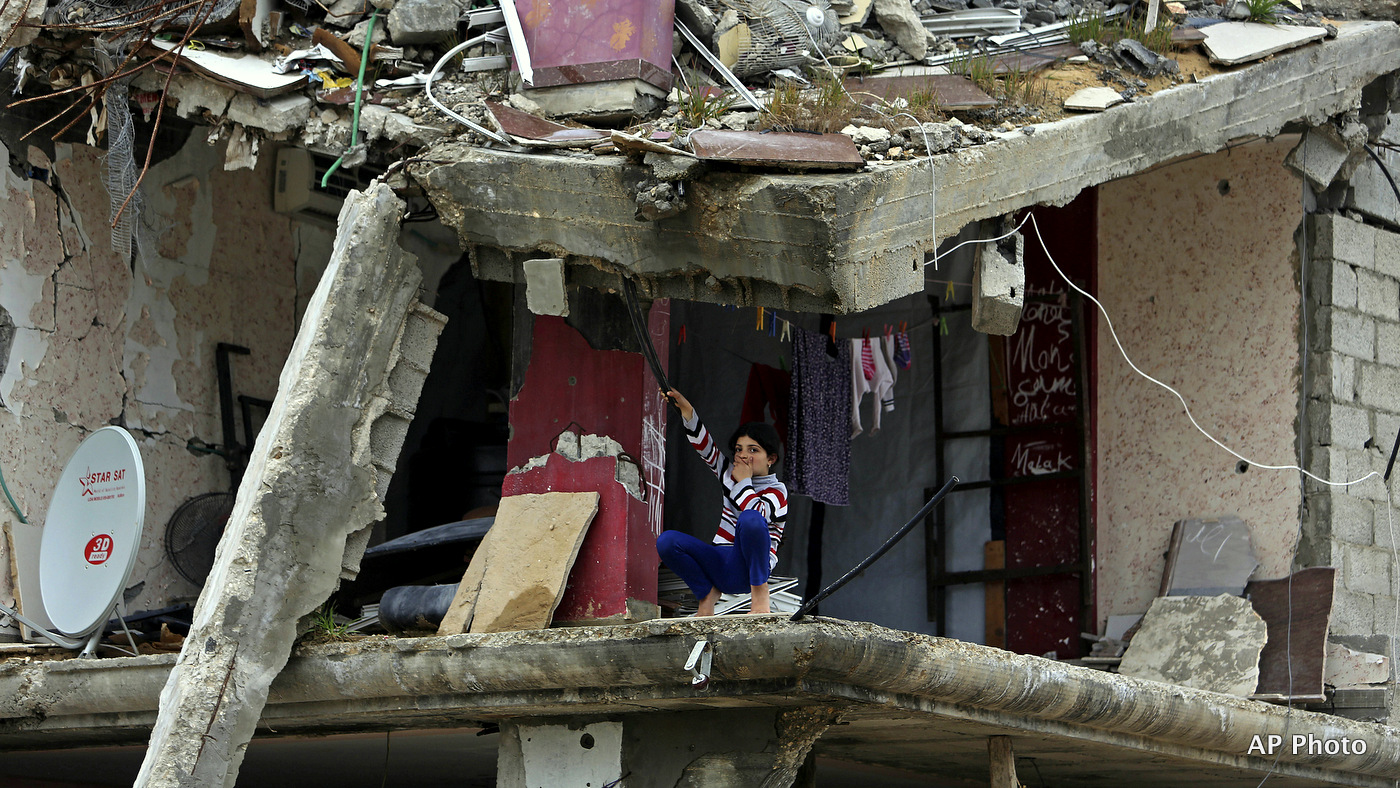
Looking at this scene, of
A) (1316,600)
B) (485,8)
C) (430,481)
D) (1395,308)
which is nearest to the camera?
(485,8)

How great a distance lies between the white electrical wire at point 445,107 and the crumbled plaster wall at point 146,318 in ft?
9.40

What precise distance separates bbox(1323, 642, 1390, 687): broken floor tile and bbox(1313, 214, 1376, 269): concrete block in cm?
236

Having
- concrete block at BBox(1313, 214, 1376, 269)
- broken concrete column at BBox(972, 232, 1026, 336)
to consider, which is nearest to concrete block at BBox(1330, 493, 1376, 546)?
concrete block at BBox(1313, 214, 1376, 269)

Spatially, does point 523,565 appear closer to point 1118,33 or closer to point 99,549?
point 99,549

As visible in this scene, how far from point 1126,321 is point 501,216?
Result: 4.57 m

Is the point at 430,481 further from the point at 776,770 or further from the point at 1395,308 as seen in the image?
the point at 1395,308

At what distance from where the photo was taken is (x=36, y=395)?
8055mm

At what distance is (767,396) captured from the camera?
9.22 meters

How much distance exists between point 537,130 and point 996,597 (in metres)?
4.65

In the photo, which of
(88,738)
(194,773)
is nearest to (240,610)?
(194,773)

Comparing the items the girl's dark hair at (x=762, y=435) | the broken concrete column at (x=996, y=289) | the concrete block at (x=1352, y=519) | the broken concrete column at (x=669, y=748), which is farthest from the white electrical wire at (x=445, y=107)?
the concrete block at (x=1352, y=519)

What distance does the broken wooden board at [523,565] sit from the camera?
622 cm

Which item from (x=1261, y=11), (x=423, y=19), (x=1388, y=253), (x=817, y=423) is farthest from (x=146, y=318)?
(x=1388, y=253)

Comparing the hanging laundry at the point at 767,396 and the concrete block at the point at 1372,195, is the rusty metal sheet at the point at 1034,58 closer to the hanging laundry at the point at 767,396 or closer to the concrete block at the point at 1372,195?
the concrete block at the point at 1372,195
